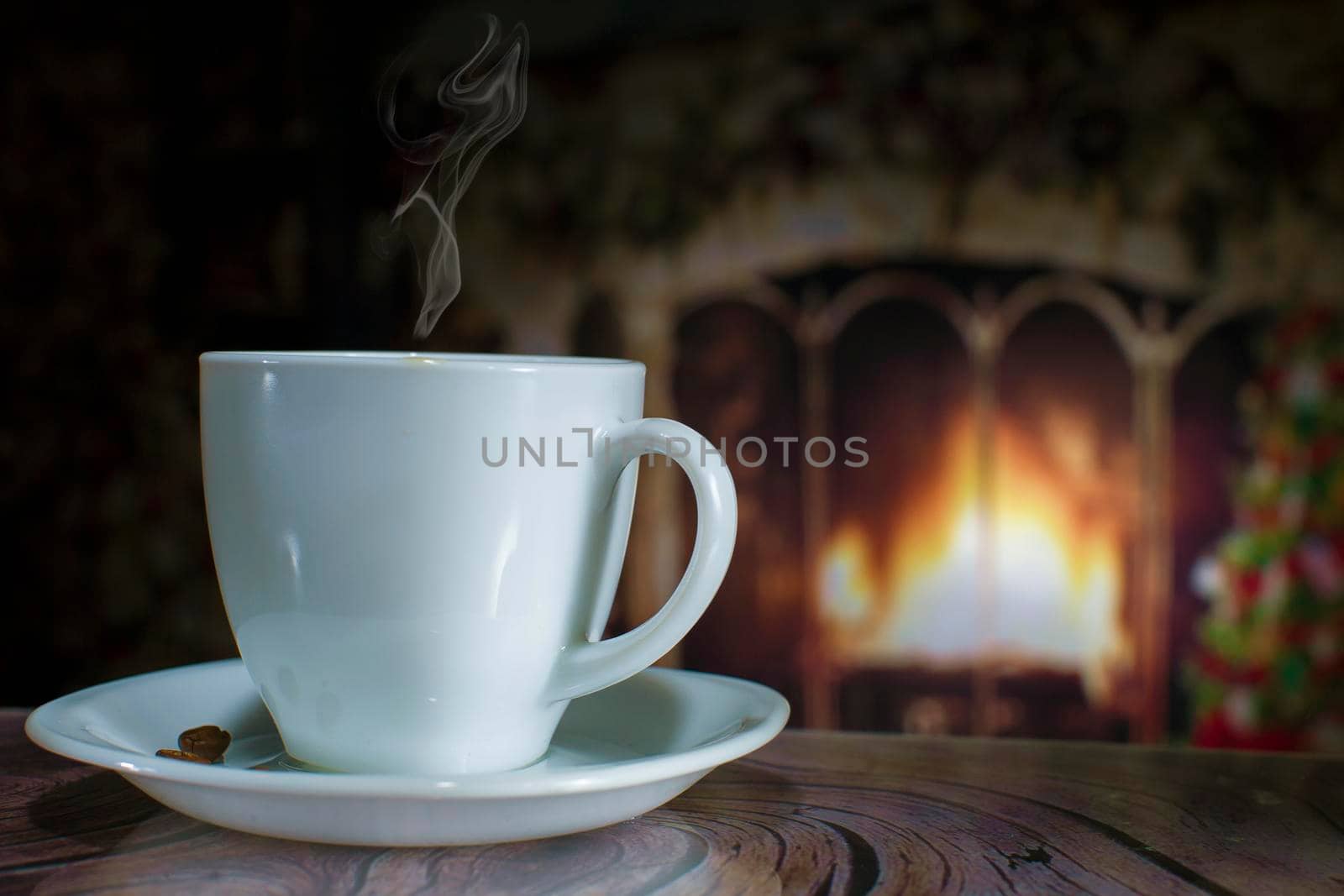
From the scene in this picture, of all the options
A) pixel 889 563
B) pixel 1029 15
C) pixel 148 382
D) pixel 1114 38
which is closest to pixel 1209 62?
pixel 1114 38

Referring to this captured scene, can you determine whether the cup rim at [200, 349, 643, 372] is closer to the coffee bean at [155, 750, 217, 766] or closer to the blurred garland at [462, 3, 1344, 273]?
the coffee bean at [155, 750, 217, 766]

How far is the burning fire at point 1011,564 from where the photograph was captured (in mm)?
1963

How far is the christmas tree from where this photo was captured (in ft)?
6.23

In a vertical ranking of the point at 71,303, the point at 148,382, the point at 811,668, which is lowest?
the point at 811,668

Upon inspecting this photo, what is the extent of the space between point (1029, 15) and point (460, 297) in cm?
103

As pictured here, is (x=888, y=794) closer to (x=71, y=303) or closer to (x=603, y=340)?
(x=603, y=340)

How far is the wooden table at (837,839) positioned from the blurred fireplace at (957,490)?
1.57 metres

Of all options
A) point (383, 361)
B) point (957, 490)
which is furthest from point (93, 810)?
point (957, 490)

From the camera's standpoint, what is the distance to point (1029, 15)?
1.93 meters

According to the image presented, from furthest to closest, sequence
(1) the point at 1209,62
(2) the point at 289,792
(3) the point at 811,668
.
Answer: (3) the point at 811,668, (1) the point at 1209,62, (2) the point at 289,792

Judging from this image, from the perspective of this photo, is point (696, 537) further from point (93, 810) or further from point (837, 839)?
point (93, 810)

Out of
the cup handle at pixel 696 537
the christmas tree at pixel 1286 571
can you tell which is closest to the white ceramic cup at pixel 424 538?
the cup handle at pixel 696 537

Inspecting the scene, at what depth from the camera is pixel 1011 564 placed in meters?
1.98

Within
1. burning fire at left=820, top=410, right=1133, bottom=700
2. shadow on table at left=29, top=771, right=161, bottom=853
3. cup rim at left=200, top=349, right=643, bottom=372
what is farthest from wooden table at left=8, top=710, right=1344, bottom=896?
burning fire at left=820, top=410, right=1133, bottom=700
